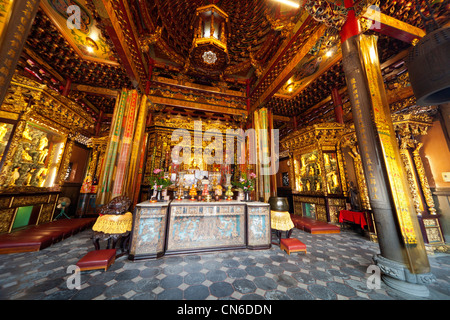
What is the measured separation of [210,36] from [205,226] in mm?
6532

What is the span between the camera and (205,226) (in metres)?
3.66

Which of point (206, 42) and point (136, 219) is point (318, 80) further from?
point (136, 219)

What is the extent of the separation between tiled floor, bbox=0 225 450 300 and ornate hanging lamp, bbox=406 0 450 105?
Answer: 2818 millimetres

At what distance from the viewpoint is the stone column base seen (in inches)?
78.4

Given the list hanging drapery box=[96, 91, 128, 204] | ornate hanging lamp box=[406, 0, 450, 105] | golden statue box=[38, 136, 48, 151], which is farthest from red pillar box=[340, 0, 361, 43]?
golden statue box=[38, 136, 48, 151]

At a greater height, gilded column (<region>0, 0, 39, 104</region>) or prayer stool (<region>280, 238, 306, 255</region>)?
gilded column (<region>0, 0, 39, 104</region>)

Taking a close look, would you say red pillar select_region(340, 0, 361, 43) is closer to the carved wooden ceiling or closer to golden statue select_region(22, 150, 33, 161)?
the carved wooden ceiling

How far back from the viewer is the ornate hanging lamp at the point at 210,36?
17.0ft

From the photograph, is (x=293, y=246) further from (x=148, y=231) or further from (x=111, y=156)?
(x=111, y=156)

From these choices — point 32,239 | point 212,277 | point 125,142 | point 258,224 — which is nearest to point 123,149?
point 125,142

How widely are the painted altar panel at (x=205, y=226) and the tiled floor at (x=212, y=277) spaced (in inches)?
10.0

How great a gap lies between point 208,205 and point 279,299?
2.26 metres

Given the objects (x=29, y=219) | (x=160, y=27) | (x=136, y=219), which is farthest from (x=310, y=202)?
(x=29, y=219)

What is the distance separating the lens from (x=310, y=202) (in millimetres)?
7324
